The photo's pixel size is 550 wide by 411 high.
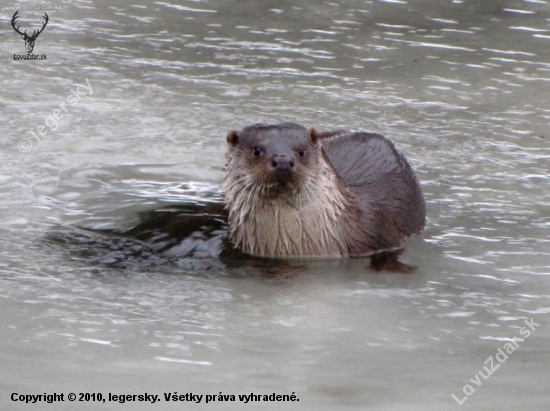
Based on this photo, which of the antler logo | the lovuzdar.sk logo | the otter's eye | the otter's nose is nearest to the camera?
the otter's nose

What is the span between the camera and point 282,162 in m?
4.48

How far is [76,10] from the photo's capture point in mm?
8883

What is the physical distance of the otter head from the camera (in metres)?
4.53

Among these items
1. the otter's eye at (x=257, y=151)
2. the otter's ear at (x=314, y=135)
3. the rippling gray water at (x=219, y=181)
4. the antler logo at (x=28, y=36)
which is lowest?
the rippling gray water at (x=219, y=181)

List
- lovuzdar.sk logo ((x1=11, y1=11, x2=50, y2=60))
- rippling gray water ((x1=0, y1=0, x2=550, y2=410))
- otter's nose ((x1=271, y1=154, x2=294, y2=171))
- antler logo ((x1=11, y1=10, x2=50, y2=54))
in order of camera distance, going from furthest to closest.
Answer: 1. antler logo ((x1=11, y1=10, x2=50, y2=54))
2. lovuzdar.sk logo ((x1=11, y1=11, x2=50, y2=60))
3. otter's nose ((x1=271, y1=154, x2=294, y2=171))
4. rippling gray water ((x1=0, y1=0, x2=550, y2=410))

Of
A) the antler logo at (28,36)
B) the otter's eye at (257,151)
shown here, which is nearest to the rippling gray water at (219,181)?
the antler logo at (28,36)

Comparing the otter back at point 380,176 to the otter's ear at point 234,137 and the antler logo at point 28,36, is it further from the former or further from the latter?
the antler logo at point 28,36

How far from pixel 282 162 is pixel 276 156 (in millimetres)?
39

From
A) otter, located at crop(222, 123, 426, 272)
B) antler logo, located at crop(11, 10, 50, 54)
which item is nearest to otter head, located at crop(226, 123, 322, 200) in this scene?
otter, located at crop(222, 123, 426, 272)

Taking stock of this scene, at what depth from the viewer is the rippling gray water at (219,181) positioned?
346cm

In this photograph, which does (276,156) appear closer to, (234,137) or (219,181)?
(234,137)

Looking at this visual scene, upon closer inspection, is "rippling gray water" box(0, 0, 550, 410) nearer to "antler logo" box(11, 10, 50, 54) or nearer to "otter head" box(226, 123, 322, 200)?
"antler logo" box(11, 10, 50, 54)

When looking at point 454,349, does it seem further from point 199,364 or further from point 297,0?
point 297,0

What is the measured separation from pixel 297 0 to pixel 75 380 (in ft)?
21.1
